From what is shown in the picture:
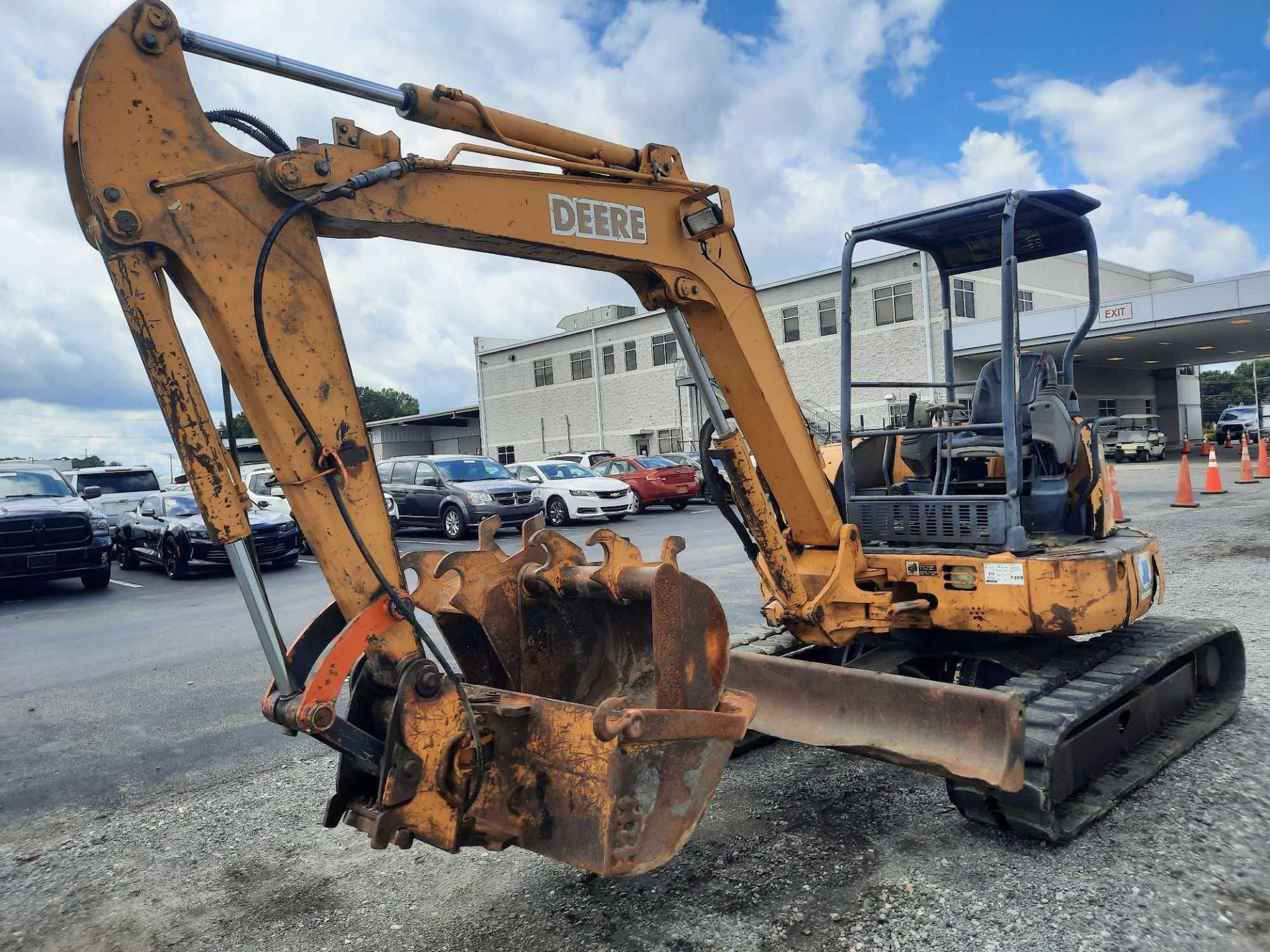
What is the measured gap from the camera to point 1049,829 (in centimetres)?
385

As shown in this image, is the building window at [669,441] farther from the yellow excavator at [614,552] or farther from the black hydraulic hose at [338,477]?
the black hydraulic hose at [338,477]

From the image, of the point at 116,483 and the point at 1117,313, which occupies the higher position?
the point at 1117,313

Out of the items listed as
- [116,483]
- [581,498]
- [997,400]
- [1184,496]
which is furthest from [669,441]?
[997,400]

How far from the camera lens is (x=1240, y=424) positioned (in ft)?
145

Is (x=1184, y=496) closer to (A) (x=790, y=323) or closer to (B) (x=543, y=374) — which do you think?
(A) (x=790, y=323)

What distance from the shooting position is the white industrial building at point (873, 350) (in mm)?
29812

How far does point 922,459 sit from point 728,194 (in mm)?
2202

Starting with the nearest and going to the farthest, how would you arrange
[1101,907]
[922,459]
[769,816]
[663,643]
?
[663,643], [1101,907], [769,816], [922,459]

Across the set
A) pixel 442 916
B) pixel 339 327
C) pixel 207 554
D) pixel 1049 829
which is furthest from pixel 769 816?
pixel 207 554

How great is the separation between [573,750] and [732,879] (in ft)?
3.97

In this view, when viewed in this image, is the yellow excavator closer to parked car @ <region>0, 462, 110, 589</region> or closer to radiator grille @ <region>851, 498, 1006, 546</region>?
radiator grille @ <region>851, 498, 1006, 546</region>

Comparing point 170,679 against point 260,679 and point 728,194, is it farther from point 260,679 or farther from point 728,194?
point 728,194

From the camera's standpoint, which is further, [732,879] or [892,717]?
[892,717]

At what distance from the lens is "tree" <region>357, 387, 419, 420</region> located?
10121 cm
